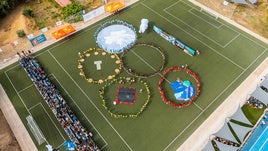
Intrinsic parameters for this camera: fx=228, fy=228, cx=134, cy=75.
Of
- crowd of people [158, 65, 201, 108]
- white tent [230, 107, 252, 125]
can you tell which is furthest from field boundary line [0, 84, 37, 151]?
white tent [230, 107, 252, 125]

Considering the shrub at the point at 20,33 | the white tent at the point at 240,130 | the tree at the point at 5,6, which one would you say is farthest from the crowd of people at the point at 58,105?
the white tent at the point at 240,130

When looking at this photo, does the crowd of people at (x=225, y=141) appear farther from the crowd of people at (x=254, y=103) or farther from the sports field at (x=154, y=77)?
the crowd of people at (x=254, y=103)

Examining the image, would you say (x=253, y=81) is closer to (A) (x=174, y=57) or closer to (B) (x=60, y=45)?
(A) (x=174, y=57)

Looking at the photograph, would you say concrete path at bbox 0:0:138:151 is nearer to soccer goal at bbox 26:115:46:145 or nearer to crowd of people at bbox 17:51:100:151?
soccer goal at bbox 26:115:46:145

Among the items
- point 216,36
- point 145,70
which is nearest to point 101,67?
point 145,70

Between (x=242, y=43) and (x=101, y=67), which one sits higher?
(x=101, y=67)

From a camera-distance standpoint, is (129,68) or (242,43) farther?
(242,43)

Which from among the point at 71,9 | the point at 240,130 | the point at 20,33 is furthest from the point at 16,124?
the point at 240,130
